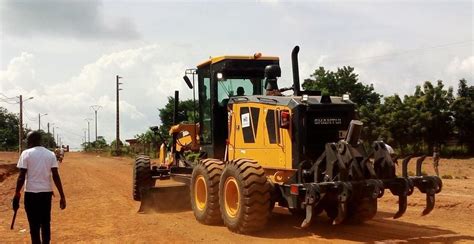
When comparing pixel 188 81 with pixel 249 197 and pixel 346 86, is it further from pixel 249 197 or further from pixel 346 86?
pixel 346 86

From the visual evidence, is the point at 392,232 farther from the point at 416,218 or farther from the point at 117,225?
the point at 117,225

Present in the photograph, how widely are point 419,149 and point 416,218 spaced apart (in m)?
31.9

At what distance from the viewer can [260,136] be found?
9.79m

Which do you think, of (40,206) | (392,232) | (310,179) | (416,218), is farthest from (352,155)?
(40,206)

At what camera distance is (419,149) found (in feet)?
135

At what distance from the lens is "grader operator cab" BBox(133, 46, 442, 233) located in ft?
27.2

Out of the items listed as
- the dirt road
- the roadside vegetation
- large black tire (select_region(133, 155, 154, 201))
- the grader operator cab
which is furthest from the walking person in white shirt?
the roadside vegetation

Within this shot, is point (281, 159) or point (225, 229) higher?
point (281, 159)

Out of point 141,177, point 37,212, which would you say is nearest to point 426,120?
point 141,177

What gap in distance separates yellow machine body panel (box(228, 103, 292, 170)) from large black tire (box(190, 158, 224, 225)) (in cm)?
62

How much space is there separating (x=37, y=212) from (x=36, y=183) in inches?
15.9

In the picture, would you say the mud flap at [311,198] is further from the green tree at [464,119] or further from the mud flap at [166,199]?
the green tree at [464,119]

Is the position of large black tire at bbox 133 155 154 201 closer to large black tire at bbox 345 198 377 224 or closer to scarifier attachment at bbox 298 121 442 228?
large black tire at bbox 345 198 377 224

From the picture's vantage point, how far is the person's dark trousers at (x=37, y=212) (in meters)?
7.14
